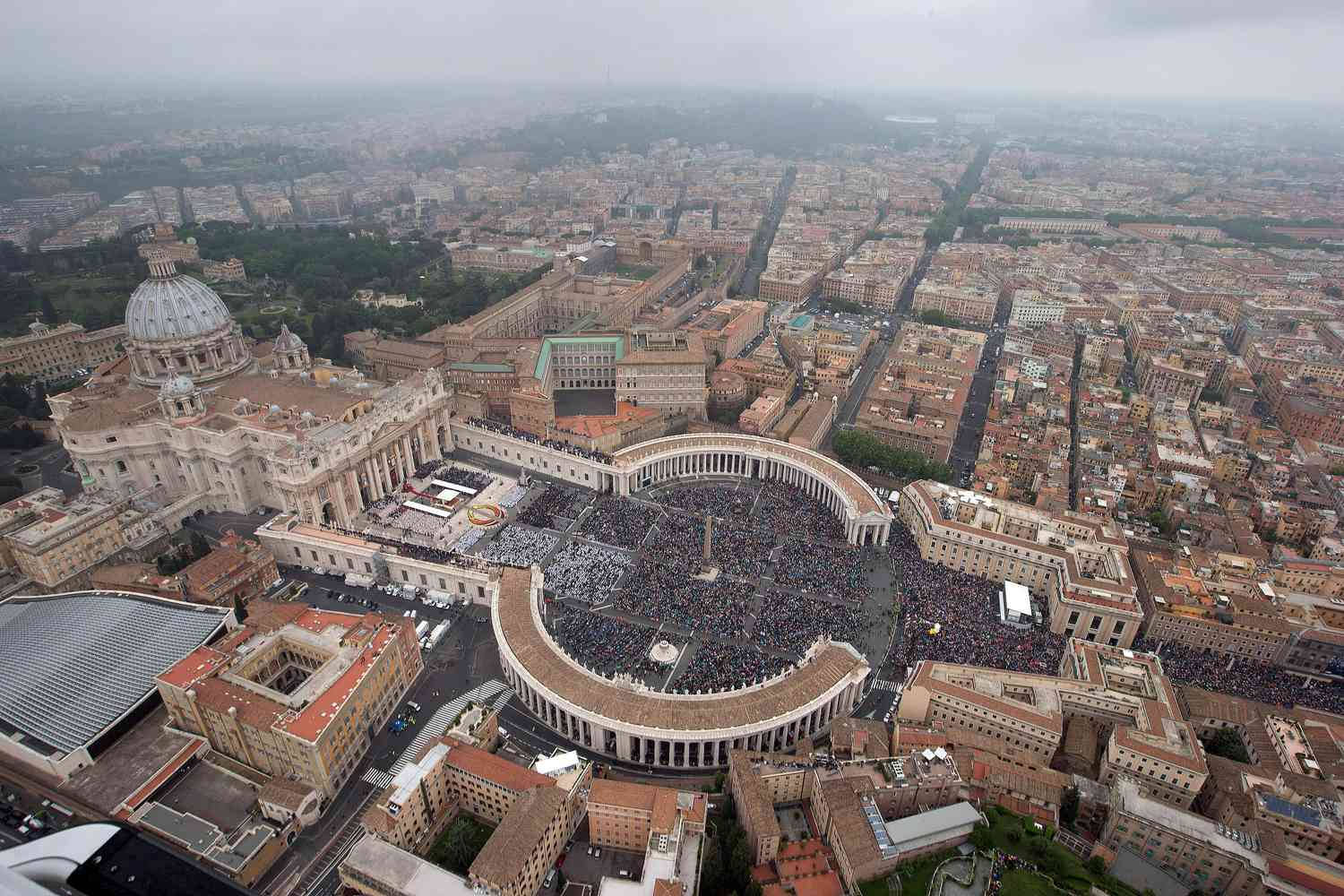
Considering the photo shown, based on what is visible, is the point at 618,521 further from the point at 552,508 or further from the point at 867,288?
the point at 867,288

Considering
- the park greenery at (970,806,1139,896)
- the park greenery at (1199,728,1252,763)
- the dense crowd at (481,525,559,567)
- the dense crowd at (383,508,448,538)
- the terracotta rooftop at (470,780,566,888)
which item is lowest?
the park greenery at (1199,728,1252,763)

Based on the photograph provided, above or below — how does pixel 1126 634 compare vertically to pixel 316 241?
below

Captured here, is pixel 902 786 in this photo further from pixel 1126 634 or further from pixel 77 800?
pixel 77 800

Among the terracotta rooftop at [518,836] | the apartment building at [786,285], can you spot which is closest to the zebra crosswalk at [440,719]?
the terracotta rooftop at [518,836]

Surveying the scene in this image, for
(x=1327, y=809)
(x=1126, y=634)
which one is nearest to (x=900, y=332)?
(x=1126, y=634)

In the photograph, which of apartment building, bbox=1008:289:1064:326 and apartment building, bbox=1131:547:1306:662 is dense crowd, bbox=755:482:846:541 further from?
apartment building, bbox=1008:289:1064:326

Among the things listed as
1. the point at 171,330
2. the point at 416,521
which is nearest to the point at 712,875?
the point at 416,521

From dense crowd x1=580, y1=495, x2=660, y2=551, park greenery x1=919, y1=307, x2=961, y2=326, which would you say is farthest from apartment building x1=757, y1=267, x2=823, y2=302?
dense crowd x1=580, y1=495, x2=660, y2=551
